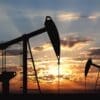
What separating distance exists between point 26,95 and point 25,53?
15.2 ft

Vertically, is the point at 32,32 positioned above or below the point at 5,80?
above

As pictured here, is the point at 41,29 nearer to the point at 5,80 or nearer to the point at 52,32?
the point at 52,32

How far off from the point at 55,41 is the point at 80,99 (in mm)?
8624

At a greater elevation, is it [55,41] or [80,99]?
[55,41]

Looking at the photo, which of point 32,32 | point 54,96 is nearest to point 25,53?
point 32,32

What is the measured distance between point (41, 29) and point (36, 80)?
20.1 ft

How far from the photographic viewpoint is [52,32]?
53.5 metres

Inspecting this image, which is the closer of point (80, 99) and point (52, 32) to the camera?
point (52, 32)

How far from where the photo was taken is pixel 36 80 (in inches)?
2303

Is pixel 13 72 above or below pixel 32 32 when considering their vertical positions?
below

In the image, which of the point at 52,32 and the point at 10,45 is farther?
A: the point at 10,45

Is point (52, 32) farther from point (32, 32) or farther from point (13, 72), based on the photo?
point (13, 72)

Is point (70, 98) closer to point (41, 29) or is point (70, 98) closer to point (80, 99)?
point (80, 99)

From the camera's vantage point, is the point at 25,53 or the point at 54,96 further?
the point at 54,96
